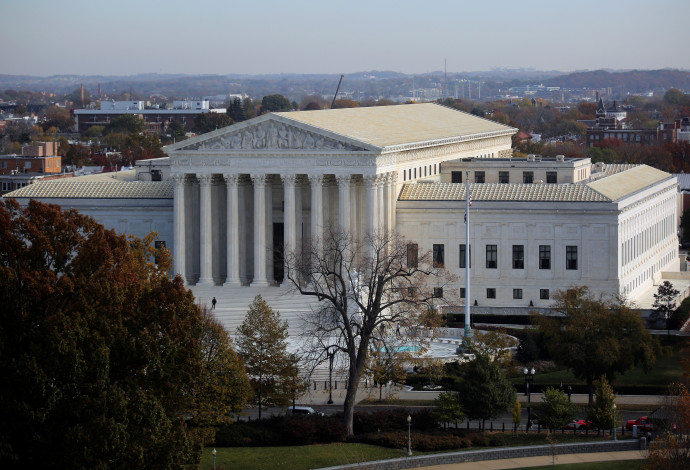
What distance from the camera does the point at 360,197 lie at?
12269 cm

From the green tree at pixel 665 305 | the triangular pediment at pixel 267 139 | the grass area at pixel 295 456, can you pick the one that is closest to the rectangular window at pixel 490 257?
the green tree at pixel 665 305

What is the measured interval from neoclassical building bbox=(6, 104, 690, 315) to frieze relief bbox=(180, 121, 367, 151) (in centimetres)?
8

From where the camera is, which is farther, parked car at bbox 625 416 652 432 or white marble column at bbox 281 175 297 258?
white marble column at bbox 281 175 297 258

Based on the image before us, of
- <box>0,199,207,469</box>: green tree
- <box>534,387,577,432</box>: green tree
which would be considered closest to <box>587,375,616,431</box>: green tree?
<box>534,387,577,432</box>: green tree

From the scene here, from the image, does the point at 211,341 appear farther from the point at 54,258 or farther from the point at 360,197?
the point at 360,197

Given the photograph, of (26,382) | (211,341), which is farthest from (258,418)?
(26,382)

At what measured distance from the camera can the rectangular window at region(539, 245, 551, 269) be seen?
Result: 120812 mm

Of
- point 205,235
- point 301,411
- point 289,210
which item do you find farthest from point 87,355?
point 205,235

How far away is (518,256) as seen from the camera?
121438 millimetres

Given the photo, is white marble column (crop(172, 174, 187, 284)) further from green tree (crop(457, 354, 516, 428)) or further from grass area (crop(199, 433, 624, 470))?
grass area (crop(199, 433, 624, 470))

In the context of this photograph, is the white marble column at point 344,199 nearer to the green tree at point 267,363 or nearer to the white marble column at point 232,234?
the white marble column at point 232,234

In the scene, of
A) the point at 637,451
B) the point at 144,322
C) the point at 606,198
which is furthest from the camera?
the point at 606,198

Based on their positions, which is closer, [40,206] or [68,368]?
[68,368]

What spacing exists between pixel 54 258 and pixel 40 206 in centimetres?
258
